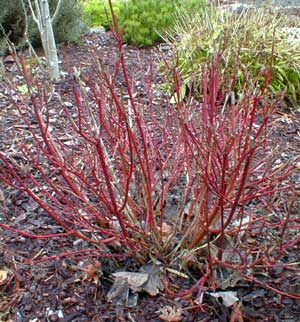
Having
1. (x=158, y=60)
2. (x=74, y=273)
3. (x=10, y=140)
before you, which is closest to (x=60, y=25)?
(x=158, y=60)

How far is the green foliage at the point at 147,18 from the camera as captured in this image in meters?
5.71

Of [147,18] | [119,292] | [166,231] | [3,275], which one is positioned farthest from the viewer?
[147,18]

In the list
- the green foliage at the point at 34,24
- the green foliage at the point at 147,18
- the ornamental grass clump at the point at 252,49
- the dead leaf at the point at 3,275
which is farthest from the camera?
the green foliage at the point at 147,18

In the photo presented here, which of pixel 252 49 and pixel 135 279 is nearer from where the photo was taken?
pixel 135 279

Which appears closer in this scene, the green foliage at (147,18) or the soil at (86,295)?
the soil at (86,295)

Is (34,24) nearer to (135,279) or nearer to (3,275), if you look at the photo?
(3,275)

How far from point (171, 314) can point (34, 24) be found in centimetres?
435

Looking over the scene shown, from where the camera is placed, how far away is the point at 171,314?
6.07 feet

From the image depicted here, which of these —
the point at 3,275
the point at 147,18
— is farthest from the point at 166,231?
the point at 147,18

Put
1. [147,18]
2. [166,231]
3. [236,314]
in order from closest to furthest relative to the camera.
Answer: [236,314] < [166,231] < [147,18]

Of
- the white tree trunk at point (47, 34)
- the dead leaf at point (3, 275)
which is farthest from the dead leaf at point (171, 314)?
the white tree trunk at point (47, 34)

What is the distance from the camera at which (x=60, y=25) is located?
220 inches

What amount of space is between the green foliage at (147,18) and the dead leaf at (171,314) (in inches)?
170

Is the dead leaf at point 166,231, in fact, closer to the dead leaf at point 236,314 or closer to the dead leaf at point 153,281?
the dead leaf at point 153,281
